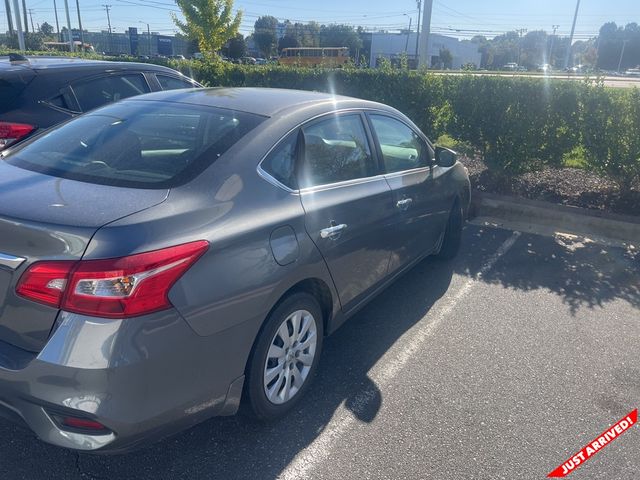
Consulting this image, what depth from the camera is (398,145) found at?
415 centimetres

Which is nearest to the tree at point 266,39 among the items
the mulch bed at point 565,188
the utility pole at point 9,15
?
the utility pole at point 9,15

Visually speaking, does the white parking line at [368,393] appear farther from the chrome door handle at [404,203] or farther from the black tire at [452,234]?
the chrome door handle at [404,203]

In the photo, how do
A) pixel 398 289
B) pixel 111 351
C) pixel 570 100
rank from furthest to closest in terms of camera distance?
pixel 570 100, pixel 398 289, pixel 111 351

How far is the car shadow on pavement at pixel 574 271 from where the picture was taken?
15.7 ft

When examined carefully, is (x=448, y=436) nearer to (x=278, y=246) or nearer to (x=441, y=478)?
(x=441, y=478)

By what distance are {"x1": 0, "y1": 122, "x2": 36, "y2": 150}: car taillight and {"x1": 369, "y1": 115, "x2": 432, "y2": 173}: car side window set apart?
10.3ft

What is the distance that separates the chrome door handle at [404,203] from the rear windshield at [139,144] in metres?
1.28

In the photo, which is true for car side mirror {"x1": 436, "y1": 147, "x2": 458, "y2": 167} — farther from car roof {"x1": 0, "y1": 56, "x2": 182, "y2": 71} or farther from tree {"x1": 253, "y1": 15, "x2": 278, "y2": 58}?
tree {"x1": 253, "y1": 15, "x2": 278, "y2": 58}

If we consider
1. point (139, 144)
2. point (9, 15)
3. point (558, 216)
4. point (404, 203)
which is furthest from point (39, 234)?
point (9, 15)

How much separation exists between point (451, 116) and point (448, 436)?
6.07 m

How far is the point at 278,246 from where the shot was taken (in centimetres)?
258

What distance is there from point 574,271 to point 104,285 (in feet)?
15.5

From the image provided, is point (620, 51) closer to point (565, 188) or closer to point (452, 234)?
point (565, 188)

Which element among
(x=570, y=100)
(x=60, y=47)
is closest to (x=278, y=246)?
(x=570, y=100)
